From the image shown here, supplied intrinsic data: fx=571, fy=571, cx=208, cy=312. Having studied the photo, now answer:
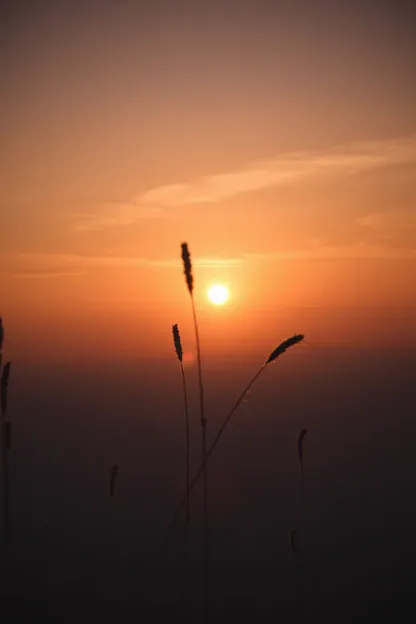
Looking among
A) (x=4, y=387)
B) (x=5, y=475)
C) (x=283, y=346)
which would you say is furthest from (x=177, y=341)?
(x=5, y=475)

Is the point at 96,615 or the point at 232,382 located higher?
the point at 96,615

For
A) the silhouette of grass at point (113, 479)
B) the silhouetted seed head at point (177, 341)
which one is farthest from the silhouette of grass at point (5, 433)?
the silhouetted seed head at point (177, 341)

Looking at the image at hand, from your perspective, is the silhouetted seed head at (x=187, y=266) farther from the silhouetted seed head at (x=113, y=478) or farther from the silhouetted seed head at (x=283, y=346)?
the silhouetted seed head at (x=113, y=478)

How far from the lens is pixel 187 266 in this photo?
4230mm

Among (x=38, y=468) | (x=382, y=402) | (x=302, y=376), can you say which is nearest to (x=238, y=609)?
(x=38, y=468)

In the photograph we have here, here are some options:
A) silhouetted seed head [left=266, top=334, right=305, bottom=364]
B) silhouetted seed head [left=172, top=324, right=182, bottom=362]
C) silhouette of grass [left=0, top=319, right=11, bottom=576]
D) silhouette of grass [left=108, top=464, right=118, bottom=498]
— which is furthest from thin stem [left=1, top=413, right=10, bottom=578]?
silhouetted seed head [left=266, top=334, right=305, bottom=364]

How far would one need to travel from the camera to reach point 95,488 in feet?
155

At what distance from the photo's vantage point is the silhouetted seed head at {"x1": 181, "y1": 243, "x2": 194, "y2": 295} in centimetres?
412

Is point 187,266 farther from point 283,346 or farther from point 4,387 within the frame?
point 4,387

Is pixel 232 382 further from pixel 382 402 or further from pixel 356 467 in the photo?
pixel 356 467

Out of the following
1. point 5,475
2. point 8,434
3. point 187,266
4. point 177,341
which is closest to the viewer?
point 5,475

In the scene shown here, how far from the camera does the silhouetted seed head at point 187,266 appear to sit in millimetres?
4120

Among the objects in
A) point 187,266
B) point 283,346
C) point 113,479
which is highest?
point 187,266

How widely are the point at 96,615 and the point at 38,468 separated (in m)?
55.8
